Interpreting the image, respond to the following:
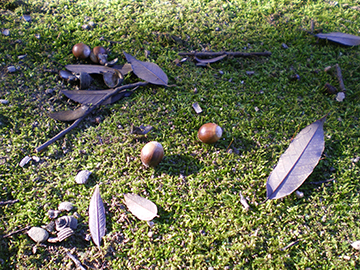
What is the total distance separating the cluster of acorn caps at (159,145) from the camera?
1.70 meters

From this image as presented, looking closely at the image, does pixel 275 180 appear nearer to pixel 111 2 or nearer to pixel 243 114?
pixel 243 114

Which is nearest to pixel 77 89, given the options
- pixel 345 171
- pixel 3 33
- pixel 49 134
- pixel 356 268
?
pixel 49 134

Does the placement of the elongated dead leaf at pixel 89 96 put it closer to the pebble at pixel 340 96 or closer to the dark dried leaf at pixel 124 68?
the dark dried leaf at pixel 124 68

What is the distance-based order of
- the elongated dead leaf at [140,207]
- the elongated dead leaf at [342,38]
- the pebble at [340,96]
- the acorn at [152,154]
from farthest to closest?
1. the elongated dead leaf at [342,38]
2. the pebble at [340,96]
3. the acorn at [152,154]
4. the elongated dead leaf at [140,207]

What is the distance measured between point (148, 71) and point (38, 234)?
143 centimetres

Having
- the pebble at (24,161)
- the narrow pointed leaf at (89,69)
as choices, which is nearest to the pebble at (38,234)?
the pebble at (24,161)

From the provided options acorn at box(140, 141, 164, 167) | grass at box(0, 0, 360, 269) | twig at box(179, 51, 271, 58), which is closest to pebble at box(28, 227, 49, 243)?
grass at box(0, 0, 360, 269)

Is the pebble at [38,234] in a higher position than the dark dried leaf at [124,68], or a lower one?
lower

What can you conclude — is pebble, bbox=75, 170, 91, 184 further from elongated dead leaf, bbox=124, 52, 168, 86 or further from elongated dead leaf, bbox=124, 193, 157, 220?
elongated dead leaf, bbox=124, 52, 168, 86

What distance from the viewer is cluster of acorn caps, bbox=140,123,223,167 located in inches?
66.9

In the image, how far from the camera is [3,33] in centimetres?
240

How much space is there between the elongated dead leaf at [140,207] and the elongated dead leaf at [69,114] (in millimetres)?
773

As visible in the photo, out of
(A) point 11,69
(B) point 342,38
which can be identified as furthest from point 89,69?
(B) point 342,38

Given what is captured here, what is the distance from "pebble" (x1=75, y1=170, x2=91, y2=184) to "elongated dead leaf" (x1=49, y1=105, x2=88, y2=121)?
0.48 metres
